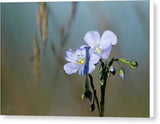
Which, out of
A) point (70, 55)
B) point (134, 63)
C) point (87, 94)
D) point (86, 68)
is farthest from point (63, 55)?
point (134, 63)

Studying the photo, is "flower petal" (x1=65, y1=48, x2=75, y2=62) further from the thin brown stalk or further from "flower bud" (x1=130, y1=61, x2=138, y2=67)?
"flower bud" (x1=130, y1=61, x2=138, y2=67)

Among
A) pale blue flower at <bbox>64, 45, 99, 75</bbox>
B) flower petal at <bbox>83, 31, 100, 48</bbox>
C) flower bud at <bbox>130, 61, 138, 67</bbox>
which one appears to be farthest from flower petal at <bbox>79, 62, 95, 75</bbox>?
flower bud at <bbox>130, 61, 138, 67</bbox>

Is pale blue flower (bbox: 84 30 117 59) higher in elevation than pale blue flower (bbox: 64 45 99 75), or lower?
higher

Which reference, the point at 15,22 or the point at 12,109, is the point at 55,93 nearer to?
the point at 12,109

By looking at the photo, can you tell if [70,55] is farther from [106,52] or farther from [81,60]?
[106,52]

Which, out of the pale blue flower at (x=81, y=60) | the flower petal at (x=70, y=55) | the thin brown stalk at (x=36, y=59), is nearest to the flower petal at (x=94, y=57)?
the pale blue flower at (x=81, y=60)

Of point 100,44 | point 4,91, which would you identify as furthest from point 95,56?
point 4,91

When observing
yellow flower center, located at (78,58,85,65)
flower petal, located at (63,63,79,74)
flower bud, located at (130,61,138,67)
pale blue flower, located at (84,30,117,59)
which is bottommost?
flower petal, located at (63,63,79,74)
